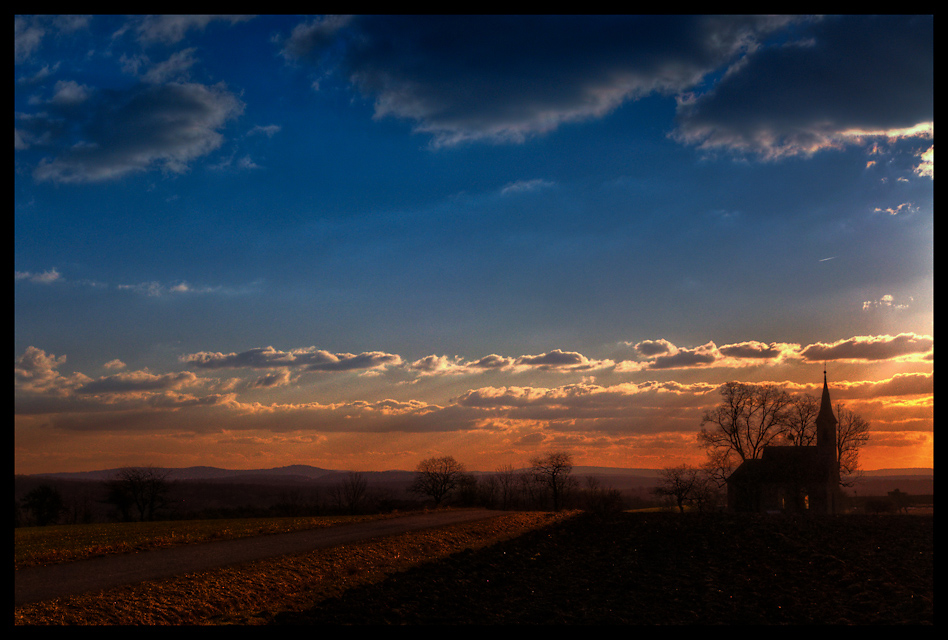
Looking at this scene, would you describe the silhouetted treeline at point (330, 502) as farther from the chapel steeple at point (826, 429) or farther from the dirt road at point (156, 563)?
the dirt road at point (156, 563)

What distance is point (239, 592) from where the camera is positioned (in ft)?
Answer: 47.8

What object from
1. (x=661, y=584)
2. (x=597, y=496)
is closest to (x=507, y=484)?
(x=597, y=496)

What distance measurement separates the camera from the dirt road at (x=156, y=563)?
46.4 ft

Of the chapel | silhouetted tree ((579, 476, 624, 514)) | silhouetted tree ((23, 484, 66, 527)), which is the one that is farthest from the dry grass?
silhouetted tree ((23, 484, 66, 527))

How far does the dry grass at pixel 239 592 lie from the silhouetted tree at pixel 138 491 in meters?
61.1

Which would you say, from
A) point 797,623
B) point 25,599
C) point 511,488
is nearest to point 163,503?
point 511,488

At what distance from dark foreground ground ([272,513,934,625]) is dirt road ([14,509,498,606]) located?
427 centimetres

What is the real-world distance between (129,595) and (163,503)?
68.3 meters

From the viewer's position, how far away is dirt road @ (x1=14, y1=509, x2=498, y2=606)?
1413cm

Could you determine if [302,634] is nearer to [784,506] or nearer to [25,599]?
[25,599]

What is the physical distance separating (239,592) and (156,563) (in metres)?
4.21

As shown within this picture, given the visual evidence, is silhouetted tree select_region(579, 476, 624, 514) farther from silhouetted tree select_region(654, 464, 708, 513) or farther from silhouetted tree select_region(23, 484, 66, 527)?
silhouetted tree select_region(23, 484, 66, 527)

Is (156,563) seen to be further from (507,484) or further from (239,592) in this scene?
(507,484)

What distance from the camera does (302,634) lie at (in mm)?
11719
